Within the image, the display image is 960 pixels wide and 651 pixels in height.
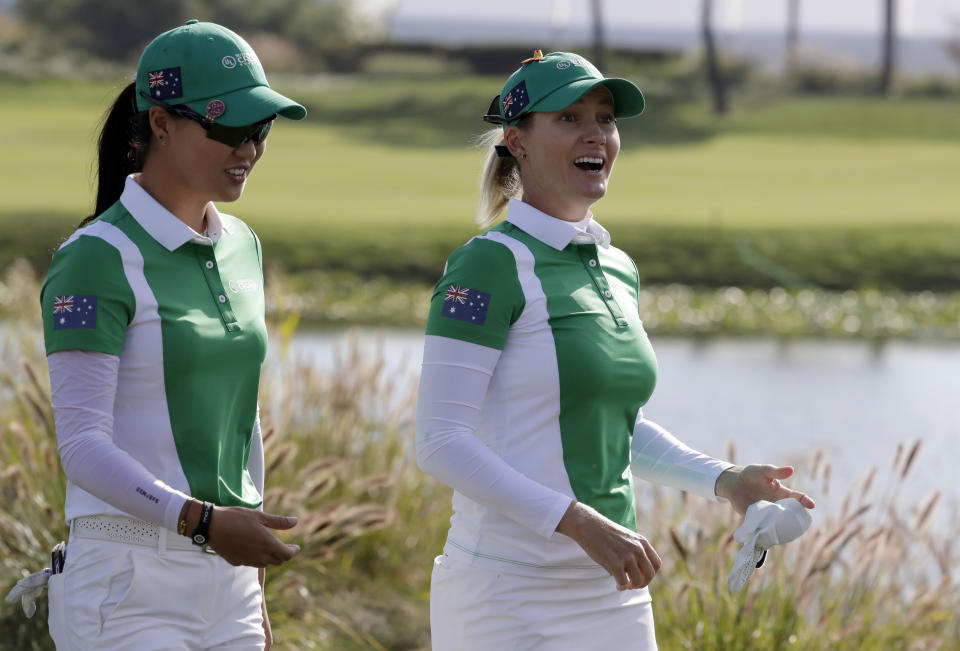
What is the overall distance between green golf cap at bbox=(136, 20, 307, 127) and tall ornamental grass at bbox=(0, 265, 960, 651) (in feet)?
4.28

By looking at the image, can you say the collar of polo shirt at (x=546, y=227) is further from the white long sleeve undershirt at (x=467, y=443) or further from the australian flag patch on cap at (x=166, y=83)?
the australian flag patch on cap at (x=166, y=83)

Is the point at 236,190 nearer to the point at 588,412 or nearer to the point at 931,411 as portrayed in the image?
the point at 588,412

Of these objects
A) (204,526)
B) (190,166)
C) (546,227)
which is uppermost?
(190,166)

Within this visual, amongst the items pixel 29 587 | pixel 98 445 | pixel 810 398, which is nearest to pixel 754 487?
pixel 98 445

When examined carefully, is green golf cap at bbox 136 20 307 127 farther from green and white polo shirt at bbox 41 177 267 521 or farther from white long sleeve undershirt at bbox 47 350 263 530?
white long sleeve undershirt at bbox 47 350 263 530

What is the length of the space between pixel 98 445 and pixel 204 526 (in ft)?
0.69

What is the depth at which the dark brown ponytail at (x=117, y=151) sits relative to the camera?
2777mm

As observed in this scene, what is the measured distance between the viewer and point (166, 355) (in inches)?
98.7

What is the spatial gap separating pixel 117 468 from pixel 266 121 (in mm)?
661

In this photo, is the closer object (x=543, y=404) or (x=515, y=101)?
(x=543, y=404)

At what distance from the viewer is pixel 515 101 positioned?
280 cm

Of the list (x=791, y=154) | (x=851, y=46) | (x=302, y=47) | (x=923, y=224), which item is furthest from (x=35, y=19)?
(x=851, y=46)

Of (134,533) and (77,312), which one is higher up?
(77,312)

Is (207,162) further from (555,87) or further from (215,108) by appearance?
(555,87)
